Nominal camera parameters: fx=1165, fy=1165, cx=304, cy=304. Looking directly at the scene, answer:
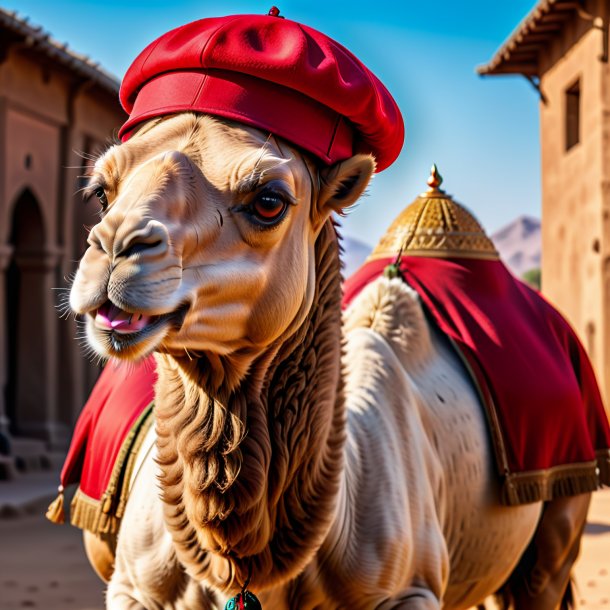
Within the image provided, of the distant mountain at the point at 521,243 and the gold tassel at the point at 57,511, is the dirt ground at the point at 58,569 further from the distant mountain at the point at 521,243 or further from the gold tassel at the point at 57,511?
the distant mountain at the point at 521,243

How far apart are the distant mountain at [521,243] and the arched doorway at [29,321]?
10335 centimetres

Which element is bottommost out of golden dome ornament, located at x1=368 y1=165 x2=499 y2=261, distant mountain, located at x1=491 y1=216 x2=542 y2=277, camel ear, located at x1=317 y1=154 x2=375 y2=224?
camel ear, located at x1=317 y1=154 x2=375 y2=224

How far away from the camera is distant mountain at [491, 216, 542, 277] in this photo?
391 feet

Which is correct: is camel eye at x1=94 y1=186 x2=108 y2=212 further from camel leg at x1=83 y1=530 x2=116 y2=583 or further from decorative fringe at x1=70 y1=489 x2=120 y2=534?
camel leg at x1=83 y1=530 x2=116 y2=583

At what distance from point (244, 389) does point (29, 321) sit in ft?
47.9

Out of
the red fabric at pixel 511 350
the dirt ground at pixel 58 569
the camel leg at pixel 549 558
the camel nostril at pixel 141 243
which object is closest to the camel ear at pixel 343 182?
the camel nostril at pixel 141 243

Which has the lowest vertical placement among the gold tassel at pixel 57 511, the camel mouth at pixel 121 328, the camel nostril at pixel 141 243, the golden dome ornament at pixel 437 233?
the gold tassel at pixel 57 511

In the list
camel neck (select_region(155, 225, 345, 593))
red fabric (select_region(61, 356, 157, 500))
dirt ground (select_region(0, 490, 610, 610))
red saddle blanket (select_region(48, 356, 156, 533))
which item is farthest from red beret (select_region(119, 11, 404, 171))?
dirt ground (select_region(0, 490, 610, 610))

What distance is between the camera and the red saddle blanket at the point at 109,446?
10.3ft

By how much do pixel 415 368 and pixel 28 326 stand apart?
13.6m

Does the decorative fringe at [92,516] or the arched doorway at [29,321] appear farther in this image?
the arched doorway at [29,321]

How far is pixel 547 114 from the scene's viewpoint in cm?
2002

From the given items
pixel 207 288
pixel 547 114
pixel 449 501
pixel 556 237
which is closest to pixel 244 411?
pixel 207 288

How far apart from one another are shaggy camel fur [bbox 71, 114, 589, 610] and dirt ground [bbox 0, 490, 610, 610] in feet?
15.8
